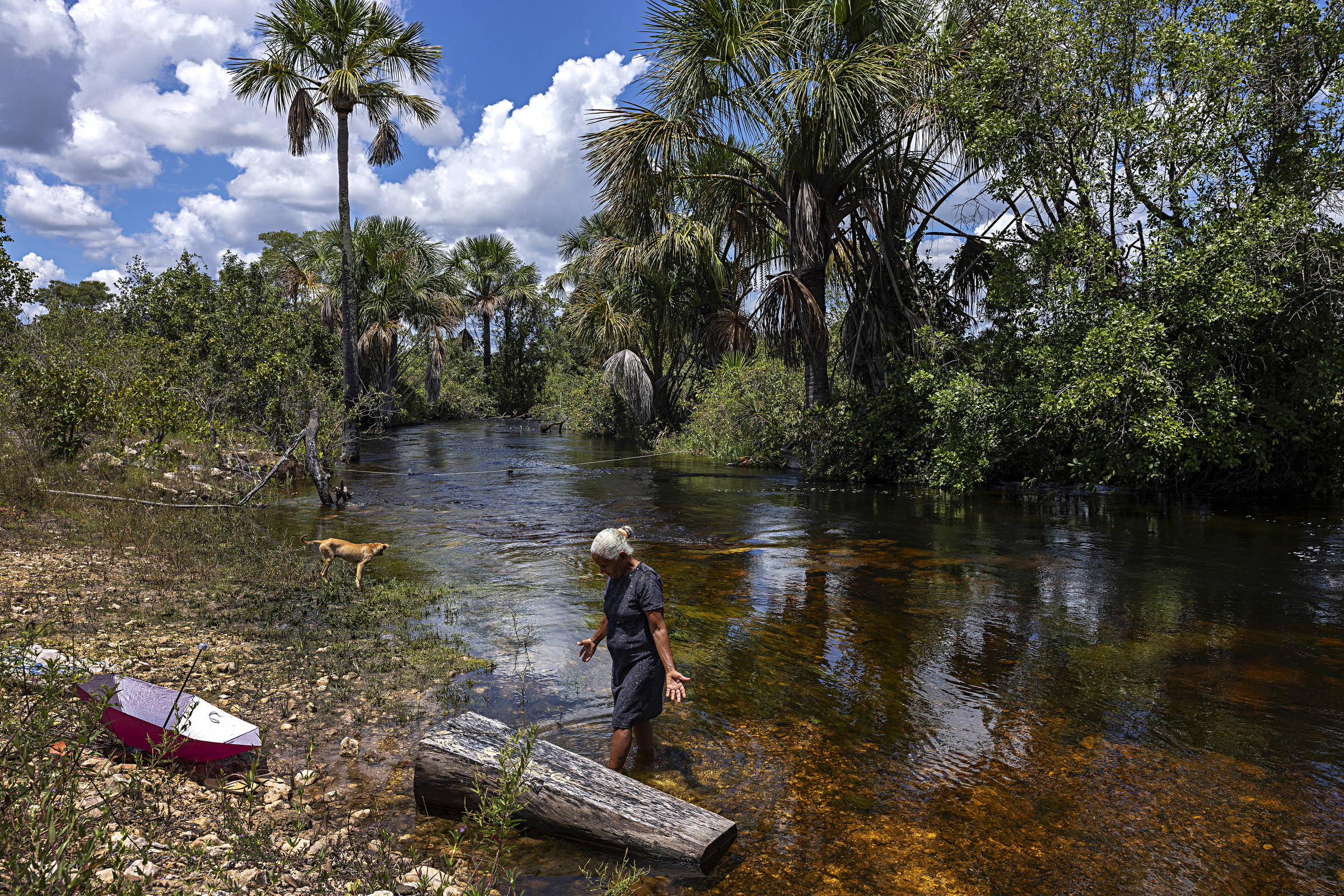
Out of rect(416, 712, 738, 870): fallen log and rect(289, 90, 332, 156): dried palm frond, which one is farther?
rect(289, 90, 332, 156): dried palm frond

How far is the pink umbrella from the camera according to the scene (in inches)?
151

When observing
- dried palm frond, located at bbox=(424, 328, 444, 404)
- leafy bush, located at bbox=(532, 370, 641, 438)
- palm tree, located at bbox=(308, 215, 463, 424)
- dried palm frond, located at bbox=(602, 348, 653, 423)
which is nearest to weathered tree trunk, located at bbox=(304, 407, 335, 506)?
dried palm frond, located at bbox=(602, 348, 653, 423)

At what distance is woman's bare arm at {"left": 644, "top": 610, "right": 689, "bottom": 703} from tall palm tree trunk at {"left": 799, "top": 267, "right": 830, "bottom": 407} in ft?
41.9

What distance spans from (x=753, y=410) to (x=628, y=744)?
1791 centimetres

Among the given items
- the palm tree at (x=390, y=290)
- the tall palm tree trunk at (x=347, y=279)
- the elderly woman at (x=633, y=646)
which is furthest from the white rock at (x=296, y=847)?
the palm tree at (x=390, y=290)

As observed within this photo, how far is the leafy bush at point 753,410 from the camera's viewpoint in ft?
68.9

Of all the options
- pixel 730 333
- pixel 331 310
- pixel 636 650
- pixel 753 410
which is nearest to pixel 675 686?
pixel 636 650

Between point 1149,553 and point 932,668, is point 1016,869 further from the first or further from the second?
point 1149,553

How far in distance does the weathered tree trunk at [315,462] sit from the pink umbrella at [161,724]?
30.3 feet

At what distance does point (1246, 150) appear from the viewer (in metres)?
12.1

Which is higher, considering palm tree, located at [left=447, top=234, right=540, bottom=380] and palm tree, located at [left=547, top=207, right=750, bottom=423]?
palm tree, located at [left=447, top=234, right=540, bottom=380]

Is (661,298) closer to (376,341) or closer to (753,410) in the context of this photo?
(753,410)

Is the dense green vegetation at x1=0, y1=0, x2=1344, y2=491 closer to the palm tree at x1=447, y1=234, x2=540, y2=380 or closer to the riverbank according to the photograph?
the riverbank

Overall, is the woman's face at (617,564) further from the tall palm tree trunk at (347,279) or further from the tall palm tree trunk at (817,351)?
the tall palm tree trunk at (347,279)
